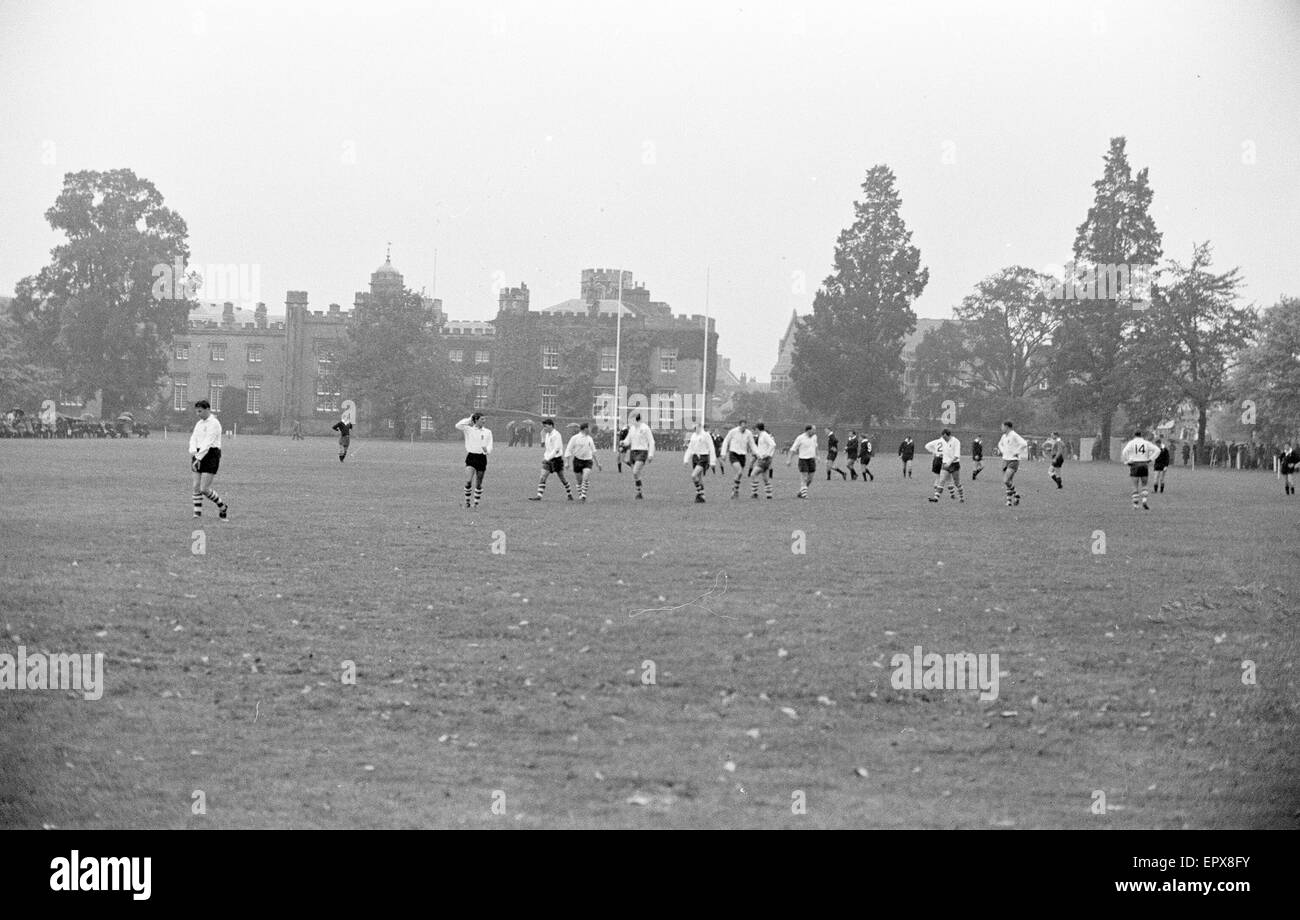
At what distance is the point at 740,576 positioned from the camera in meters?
15.1

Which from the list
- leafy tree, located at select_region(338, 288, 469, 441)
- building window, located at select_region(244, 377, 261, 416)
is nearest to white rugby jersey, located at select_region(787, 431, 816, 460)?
leafy tree, located at select_region(338, 288, 469, 441)

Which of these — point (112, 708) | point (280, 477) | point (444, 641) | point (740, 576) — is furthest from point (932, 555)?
point (280, 477)

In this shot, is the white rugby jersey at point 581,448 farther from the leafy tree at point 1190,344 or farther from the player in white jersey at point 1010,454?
the leafy tree at point 1190,344

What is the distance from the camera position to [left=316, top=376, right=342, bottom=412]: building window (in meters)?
96.3

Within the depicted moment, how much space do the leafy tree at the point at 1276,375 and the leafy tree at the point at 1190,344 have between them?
274cm

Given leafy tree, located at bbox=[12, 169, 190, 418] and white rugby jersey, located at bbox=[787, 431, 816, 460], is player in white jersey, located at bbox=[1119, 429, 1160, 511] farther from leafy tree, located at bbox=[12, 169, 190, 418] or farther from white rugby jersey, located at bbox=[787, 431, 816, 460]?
leafy tree, located at bbox=[12, 169, 190, 418]

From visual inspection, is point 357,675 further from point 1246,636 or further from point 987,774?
point 1246,636

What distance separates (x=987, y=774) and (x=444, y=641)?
511cm

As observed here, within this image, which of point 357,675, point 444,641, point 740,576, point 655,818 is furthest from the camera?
point 740,576

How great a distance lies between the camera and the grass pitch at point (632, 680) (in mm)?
6757
